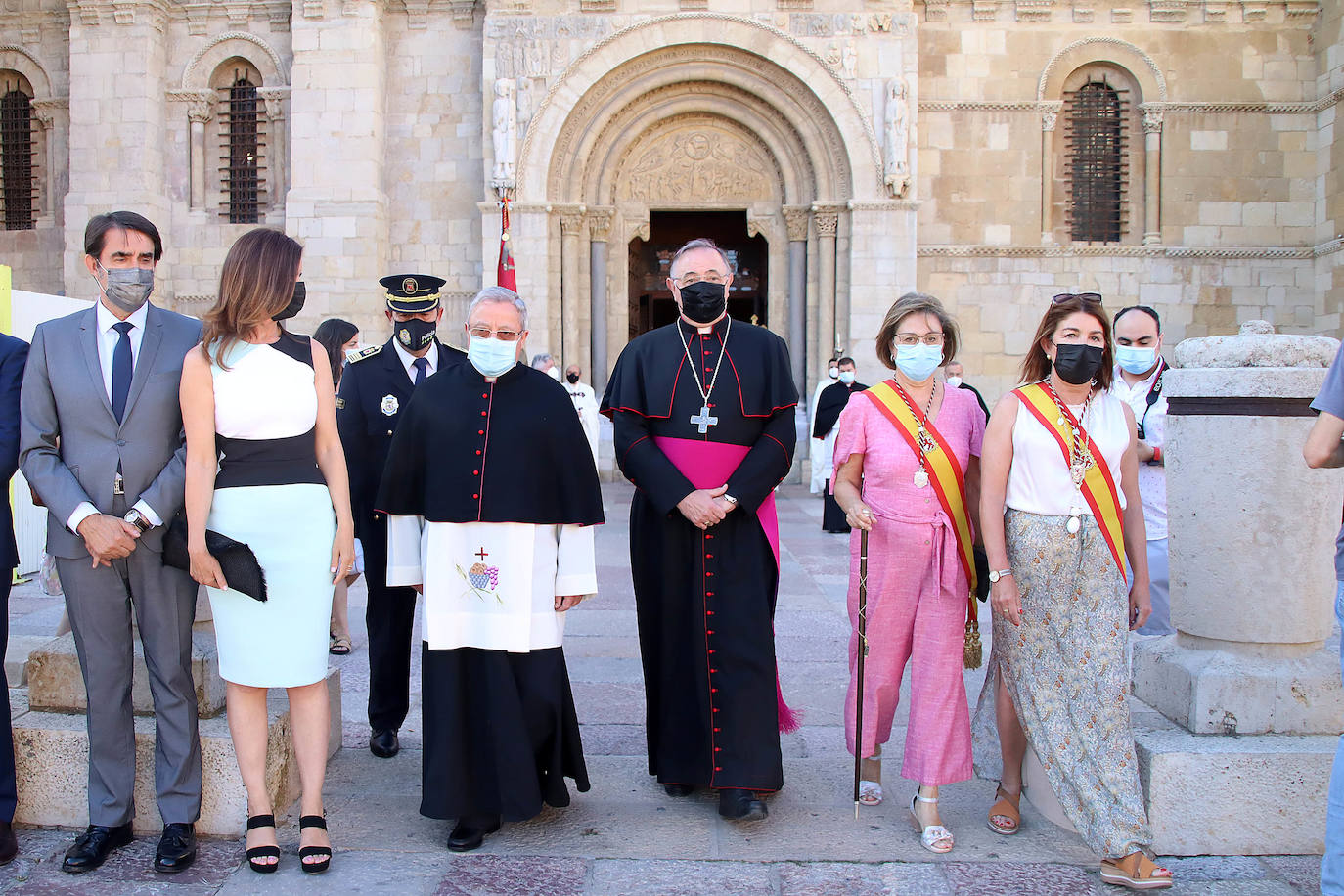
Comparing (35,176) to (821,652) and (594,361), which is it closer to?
(594,361)

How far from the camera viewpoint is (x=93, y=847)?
3277 mm

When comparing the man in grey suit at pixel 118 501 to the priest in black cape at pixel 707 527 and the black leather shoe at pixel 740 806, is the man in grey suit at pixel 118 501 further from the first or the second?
the black leather shoe at pixel 740 806

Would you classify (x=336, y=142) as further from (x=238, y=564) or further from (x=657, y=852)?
(x=657, y=852)

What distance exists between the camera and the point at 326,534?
11.1 feet

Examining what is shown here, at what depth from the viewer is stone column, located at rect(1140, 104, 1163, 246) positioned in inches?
577

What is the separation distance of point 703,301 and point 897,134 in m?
10.9

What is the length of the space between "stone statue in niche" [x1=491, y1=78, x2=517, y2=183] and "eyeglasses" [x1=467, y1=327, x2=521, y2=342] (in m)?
10.8

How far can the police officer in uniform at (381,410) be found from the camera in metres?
4.40

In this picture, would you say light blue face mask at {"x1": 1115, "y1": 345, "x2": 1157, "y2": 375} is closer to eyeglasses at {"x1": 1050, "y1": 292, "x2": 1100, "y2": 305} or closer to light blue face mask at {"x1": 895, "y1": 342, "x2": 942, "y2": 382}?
eyeglasses at {"x1": 1050, "y1": 292, "x2": 1100, "y2": 305}

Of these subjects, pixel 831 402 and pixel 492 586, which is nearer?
pixel 492 586

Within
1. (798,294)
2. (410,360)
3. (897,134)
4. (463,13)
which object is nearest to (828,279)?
(798,294)

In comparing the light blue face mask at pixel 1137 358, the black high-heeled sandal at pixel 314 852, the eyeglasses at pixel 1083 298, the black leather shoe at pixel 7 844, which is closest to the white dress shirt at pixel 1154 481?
the light blue face mask at pixel 1137 358

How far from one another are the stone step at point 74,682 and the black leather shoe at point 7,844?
0.46 meters

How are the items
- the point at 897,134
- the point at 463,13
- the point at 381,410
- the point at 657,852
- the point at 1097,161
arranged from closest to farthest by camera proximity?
1. the point at 657,852
2. the point at 381,410
3. the point at 897,134
4. the point at 463,13
5. the point at 1097,161
